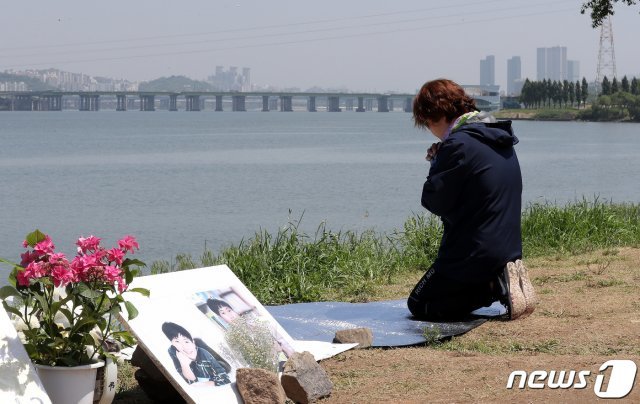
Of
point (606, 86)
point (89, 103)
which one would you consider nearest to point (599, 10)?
point (606, 86)

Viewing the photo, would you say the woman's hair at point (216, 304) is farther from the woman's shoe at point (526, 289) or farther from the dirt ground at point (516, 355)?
the woman's shoe at point (526, 289)

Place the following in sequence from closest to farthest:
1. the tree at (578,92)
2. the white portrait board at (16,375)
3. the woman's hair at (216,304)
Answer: the white portrait board at (16,375) < the woman's hair at (216,304) < the tree at (578,92)

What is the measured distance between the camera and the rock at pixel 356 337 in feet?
21.0

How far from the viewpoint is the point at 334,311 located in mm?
7559

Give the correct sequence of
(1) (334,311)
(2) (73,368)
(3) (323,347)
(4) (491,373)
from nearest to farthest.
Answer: (2) (73,368) < (4) (491,373) < (3) (323,347) < (1) (334,311)

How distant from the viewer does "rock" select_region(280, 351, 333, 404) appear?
16.7 ft

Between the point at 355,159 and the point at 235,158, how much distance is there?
5197mm

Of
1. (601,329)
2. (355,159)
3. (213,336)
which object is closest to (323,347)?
(213,336)

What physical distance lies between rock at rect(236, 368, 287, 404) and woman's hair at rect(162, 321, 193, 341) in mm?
384

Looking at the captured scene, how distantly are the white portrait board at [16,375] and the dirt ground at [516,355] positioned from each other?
3.31 feet

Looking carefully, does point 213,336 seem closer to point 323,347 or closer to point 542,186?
point 323,347

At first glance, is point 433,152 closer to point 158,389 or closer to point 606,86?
point 158,389

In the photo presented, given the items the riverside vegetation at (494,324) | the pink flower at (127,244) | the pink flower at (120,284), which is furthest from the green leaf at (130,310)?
the riverside vegetation at (494,324)

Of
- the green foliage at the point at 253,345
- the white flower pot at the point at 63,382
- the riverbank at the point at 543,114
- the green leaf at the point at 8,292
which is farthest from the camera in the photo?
the riverbank at the point at 543,114
